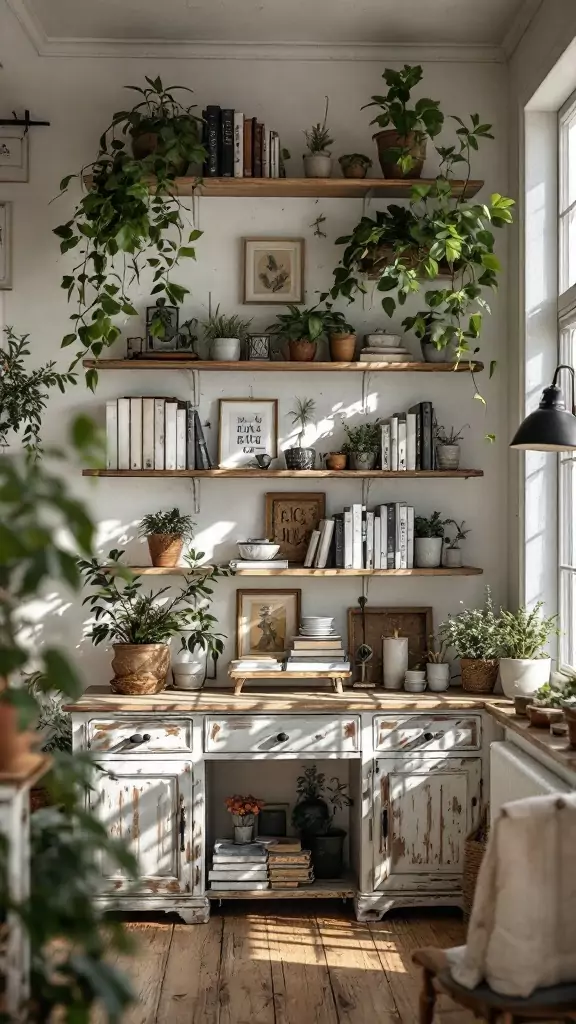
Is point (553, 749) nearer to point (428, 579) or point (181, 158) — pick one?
point (428, 579)

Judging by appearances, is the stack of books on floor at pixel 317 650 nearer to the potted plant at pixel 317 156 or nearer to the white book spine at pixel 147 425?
the white book spine at pixel 147 425

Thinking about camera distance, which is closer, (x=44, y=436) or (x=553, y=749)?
(x=553, y=749)

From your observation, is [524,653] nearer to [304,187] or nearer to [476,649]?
[476,649]

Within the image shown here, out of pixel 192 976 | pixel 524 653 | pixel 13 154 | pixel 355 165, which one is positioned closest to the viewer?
pixel 192 976

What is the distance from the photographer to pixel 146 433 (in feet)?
14.8

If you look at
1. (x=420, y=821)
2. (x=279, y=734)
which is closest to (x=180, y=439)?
(x=279, y=734)

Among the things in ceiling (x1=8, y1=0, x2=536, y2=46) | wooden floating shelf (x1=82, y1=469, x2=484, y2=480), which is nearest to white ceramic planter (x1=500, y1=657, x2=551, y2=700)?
wooden floating shelf (x1=82, y1=469, x2=484, y2=480)

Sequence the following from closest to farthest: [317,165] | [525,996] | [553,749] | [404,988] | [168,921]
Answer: [525,996]
[553,749]
[404,988]
[168,921]
[317,165]

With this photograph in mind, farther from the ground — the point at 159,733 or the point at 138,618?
the point at 138,618

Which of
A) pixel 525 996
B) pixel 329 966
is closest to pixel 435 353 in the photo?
pixel 329 966

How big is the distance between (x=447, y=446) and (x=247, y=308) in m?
1.04


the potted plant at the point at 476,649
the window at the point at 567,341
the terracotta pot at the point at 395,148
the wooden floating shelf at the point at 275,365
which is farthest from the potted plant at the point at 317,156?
the potted plant at the point at 476,649

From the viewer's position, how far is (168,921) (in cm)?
418

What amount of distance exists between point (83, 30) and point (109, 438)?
1.71m
